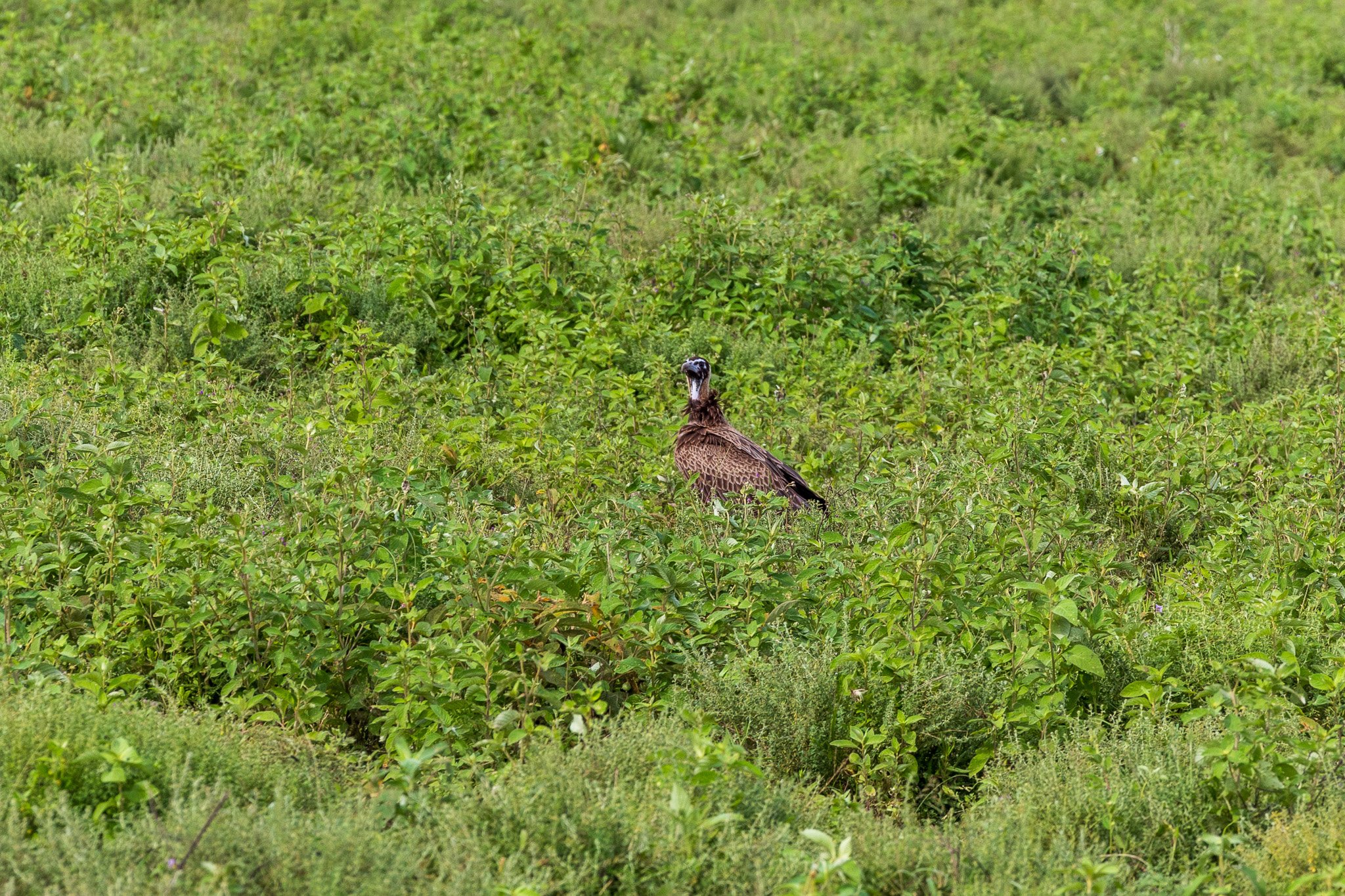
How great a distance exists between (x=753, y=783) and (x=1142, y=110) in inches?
374

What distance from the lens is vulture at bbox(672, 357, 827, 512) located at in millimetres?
6004

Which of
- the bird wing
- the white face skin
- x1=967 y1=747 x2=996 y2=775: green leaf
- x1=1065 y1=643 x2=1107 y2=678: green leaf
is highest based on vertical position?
the white face skin

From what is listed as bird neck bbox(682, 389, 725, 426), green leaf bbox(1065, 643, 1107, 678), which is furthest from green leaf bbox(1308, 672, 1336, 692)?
bird neck bbox(682, 389, 725, 426)

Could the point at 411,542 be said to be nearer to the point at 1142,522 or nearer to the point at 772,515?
the point at 772,515

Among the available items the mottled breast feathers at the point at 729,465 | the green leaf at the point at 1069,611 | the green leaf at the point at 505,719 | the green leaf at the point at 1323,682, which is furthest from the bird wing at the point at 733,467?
the green leaf at the point at 1323,682

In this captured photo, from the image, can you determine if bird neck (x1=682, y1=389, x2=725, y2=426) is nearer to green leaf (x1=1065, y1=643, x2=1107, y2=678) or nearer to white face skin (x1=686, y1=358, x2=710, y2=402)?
white face skin (x1=686, y1=358, x2=710, y2=402)

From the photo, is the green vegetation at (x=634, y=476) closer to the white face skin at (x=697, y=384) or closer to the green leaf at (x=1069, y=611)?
the green leaf at (x=1069, y=611)

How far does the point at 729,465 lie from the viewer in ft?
20.0

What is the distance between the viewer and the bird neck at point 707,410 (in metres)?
6.48

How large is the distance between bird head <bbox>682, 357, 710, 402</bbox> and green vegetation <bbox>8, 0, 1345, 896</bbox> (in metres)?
0.28

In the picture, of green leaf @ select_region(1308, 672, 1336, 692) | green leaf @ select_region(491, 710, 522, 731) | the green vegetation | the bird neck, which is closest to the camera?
the green vegetation

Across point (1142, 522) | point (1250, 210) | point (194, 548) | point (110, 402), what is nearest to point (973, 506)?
point (1142, 522)

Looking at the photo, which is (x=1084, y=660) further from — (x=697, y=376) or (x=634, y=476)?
(x=697, y=376)

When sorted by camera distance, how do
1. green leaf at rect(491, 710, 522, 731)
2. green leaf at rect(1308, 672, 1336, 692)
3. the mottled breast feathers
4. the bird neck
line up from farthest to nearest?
the bird neck
the mottled breast feathers
green leaf at rect(1308, 672, 1336, 692)
green leaf at rect(491, 710, 522, 731)
